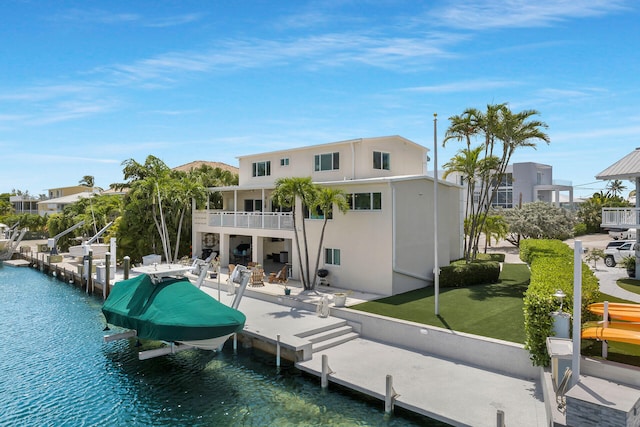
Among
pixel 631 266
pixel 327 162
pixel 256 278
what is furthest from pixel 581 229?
pixel 256 278

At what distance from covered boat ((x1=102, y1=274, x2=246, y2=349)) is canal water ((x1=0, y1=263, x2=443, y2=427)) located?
1.46 m

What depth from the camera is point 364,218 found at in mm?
21406

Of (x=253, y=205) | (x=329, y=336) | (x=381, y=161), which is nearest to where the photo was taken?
(x=329, y=336)

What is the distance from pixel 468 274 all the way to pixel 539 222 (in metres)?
23.3

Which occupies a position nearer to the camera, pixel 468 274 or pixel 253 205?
pixel 468 274

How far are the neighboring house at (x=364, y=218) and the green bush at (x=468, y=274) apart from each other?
100cm

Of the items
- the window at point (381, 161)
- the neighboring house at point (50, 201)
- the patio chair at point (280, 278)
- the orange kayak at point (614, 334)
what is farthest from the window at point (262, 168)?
the neighboring house at point (50, 201)

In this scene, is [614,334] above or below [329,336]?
above

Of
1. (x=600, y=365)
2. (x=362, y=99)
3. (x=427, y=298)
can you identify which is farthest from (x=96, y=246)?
(x=600, y=365)

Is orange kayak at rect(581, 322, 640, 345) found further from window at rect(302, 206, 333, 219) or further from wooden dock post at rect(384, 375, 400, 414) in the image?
window at rect(302, 206, 333, 219)

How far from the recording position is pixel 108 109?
85.7 ft

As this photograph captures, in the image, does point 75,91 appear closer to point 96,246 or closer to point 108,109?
point 108,109

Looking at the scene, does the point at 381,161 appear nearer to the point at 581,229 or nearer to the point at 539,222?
the point at 539,222

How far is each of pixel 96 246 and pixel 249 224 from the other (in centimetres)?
1819
